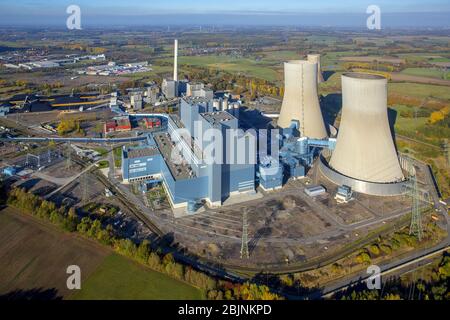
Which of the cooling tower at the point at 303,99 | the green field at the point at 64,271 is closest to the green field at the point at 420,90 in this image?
the cooling tower at the point at 303,99

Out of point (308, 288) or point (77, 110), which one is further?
point (77, 110)

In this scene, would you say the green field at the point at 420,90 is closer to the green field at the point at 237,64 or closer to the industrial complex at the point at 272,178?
the green field at the point at 237,64

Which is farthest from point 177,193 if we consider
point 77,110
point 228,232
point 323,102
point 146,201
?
point 323,102

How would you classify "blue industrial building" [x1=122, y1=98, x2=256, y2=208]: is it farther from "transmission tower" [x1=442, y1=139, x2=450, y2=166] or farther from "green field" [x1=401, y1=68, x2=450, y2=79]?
"green field" [x1=401, y1=68, x2=450, y2=79]

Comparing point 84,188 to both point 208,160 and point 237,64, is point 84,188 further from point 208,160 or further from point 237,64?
point 237,64

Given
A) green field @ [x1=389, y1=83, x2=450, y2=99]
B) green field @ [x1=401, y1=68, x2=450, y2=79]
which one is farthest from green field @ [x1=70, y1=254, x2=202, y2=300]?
green field @ [x1=401, y1=68, x2=450, y2=79]
